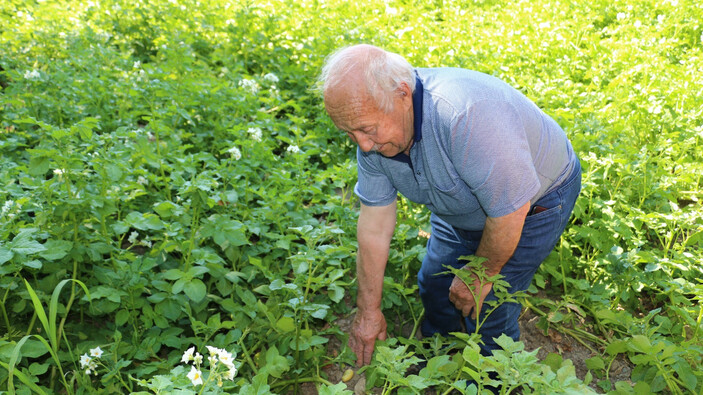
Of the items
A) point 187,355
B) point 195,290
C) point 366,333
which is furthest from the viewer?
point 366,333

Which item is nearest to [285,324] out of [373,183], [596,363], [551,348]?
[373,183]

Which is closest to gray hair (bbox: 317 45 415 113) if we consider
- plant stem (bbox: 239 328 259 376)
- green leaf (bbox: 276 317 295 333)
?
green leaf (bbox: 276 317 295 333)

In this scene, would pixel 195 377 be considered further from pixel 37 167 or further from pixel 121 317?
pixel 37 167

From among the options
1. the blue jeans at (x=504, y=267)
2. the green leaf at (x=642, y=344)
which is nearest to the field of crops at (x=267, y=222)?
the green leaf at (x=642, y=344)

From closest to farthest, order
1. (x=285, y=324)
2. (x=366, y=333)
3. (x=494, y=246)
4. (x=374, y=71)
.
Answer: (x=374, y=71) → (x=494, y=246) → (x=285, y=324) → (x=366, y=333)

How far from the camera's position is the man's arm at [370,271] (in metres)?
2.45

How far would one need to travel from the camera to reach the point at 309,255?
7.56 ft

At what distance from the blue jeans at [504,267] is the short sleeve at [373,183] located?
379mm

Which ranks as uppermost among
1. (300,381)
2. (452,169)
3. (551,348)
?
(452,169)

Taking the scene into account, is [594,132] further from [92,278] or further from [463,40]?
[92,278]

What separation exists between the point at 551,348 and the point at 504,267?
2.56 ft

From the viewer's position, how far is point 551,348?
2961 mm

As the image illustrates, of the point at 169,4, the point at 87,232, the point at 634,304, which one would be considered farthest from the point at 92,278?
the point at 169,4

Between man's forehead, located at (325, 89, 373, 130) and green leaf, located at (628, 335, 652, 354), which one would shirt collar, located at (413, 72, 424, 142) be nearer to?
man's forehead, located at (325, 89, 373, 130)
